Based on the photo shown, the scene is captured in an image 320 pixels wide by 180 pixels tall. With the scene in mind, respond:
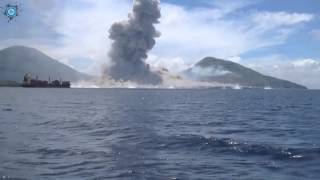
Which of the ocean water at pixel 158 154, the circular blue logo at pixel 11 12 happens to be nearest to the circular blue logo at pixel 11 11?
the circular blue logo at pixel 11 12

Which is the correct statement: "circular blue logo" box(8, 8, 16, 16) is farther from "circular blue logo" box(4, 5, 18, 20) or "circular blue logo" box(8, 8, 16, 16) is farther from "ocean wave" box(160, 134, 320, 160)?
"ocean wave" box(160, 134, 320, 160)

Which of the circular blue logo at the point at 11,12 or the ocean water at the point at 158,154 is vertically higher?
the circular blue logo at the point at 11,12

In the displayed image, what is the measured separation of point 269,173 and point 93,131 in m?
29.1

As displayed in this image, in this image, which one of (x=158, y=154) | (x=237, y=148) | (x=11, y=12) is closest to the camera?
(x=11, y=12)

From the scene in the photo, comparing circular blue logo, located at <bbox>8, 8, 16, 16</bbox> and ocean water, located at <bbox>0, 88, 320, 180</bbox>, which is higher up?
circular blue logo, located at <bbox>8, 8, 16, 16</bbox>

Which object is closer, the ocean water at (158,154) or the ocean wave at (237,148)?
the ocean water at (158,154)

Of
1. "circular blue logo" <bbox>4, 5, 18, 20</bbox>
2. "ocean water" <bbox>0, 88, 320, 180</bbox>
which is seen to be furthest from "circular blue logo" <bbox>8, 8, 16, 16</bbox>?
"ocean water" <bbox>0, 88, 320, 180</bbox>

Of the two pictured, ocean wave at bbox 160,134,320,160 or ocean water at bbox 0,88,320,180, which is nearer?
ocean water at bbox 0,88,320,180

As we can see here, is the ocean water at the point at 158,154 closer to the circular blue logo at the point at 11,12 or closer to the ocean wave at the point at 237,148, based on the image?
the ocean wave at the point at 237,148

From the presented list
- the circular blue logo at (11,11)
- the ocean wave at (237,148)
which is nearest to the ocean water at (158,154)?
the ocean wave at (237,148)

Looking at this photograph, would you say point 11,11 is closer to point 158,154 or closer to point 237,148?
point 158,154

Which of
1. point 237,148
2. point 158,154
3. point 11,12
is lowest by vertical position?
point 158,154

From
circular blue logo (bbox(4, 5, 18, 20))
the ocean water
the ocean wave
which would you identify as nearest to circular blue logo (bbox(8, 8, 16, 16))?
circular blue logo (bbox(4, 5, 18, 20))

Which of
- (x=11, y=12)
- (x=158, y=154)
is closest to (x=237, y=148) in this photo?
(x=158, y=154)
